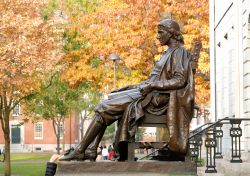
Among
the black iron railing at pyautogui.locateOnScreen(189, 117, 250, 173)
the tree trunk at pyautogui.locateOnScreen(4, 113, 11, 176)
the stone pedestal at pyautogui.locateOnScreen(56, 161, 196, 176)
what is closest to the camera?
the stone pedestal at pyautogui.locateOnScreen(56, 161, 196, 176)

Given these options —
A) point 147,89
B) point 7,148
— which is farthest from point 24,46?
point 147,89

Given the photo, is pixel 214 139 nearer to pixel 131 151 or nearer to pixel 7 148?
pixel 131 151

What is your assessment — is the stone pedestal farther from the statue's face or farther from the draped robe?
the statue's face

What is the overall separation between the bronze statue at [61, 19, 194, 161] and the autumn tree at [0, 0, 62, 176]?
20.0 meters

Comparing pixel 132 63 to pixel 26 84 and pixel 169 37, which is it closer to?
pixel 26 84

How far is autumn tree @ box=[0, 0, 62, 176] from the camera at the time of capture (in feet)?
94.8

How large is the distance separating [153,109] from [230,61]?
13.9 m

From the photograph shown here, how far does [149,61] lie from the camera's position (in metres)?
32.4

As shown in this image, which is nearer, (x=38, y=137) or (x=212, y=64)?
(x=212, y=64)

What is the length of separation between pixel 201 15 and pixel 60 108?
68.9ft

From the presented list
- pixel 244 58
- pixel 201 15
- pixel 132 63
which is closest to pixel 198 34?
pixel 201 15

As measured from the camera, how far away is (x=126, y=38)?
32.2m

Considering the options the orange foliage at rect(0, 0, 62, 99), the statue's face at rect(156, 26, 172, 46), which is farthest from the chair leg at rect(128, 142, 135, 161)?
the orange foliage at rect(0, 0, 62, 99)

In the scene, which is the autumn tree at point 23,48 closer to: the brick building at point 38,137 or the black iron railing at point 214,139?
the black iron railing at point 214,139
